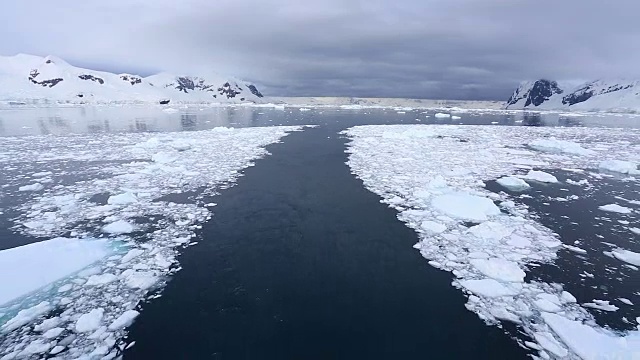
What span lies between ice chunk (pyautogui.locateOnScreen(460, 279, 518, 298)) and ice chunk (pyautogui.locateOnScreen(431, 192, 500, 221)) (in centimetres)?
337

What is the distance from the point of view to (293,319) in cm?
538

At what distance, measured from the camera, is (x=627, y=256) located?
293 inches

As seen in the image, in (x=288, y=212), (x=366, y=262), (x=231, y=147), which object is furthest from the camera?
(x=231, y=147)

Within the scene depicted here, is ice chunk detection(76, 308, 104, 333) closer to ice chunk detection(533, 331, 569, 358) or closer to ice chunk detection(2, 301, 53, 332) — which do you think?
ice chunk detection(2, 301, 53, 332)

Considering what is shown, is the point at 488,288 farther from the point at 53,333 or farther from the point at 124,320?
the point at 53,333

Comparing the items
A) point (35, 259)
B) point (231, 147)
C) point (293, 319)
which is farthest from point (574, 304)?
point (231, 147)

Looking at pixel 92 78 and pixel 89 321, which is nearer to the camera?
pixel 89 321

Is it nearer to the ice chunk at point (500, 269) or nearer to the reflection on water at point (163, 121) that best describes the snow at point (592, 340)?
the ice chunk at point (500, 269)

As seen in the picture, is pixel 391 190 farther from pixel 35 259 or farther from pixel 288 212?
pixel 35 259

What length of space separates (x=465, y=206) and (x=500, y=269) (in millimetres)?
3702

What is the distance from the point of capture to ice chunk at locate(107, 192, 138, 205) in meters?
10.4

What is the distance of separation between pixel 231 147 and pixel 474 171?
14.3 meters

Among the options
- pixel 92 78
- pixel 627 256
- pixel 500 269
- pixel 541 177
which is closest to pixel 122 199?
pixel 500 269

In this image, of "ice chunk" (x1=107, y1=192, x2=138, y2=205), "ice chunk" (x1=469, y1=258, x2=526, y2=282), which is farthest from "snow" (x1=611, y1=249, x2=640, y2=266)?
"ice chunk" (x1=107, y1=192, x2=138, y2=205)
